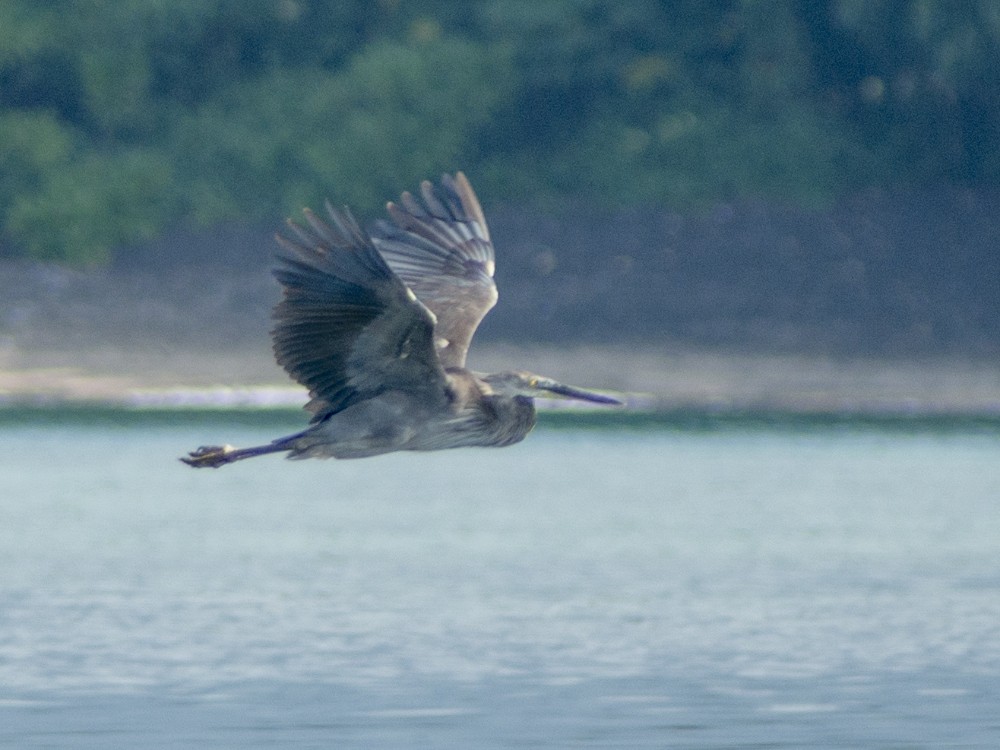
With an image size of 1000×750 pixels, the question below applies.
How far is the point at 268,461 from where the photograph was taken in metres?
31.9

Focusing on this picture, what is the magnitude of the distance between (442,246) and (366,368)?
235 centimetres

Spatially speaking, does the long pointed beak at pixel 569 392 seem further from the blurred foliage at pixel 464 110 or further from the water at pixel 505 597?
the blurred foliage at pixel 464 110

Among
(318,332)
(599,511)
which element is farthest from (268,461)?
(318,332)

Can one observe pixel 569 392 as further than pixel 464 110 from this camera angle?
No

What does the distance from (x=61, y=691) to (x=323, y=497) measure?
37.7ft

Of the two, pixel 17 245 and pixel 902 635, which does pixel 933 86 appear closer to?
pixel 17 245

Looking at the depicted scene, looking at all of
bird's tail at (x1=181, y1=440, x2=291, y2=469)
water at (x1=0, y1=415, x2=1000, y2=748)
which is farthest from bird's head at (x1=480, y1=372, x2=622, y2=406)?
water at (x1=0, y1=415, x2=1000, y2=748)

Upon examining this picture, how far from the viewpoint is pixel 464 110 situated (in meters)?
40.8

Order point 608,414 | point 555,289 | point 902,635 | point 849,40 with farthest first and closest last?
point 849,40, point 555,289, point 608,414, point 902,635

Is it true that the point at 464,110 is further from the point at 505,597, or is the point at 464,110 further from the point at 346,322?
the point at 346,322

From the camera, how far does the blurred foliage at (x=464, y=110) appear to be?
39.8 m

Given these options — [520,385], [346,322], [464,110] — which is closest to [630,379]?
[464,110]

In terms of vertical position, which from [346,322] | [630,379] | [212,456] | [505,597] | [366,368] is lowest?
[212,456]

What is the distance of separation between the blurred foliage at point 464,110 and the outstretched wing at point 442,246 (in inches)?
961
